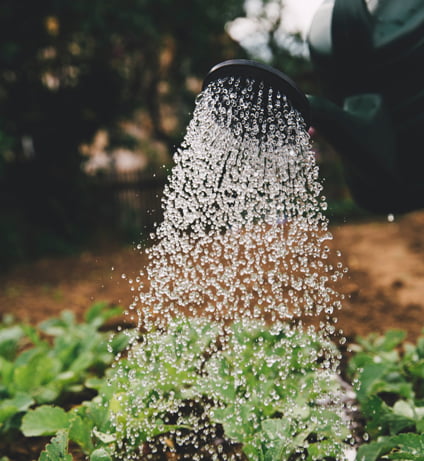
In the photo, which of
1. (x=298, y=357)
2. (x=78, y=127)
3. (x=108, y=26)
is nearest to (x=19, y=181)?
(x=78, y=127)

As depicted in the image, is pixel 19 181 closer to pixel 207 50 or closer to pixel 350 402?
pixel 207 50

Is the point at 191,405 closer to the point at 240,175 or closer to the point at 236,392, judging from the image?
the point at 236,392

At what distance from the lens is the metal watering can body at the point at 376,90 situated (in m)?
1.48

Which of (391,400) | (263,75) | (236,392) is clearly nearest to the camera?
(263,75)

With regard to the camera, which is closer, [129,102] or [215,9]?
[129,102]

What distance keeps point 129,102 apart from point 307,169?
21.5 feet

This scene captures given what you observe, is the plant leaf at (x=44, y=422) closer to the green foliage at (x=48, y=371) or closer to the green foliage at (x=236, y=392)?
the green foliage at (x=48, y=371)

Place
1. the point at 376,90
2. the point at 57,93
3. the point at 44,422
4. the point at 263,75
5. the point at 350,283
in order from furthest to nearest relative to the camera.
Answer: the point at 57,93
the point at 350,283
the point at 44,422
the point at 376,90
the point at 263,75

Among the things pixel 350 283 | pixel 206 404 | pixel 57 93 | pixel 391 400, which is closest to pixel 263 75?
pixel 206 404

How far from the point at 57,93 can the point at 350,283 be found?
4754mm

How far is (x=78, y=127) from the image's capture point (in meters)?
7.07

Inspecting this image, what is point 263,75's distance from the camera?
124 cm

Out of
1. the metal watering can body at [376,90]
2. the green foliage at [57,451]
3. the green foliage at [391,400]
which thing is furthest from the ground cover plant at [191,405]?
the metal watering can body at [376,90]

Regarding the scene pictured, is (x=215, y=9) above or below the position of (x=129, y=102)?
above
